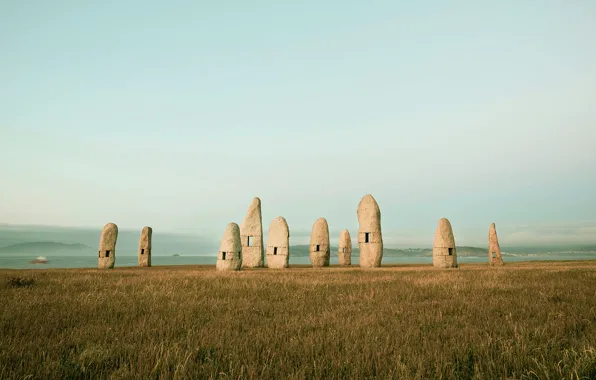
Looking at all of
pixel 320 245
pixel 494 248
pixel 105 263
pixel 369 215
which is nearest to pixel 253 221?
pixel 320 245

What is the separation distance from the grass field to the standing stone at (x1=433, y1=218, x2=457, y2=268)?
1620cm

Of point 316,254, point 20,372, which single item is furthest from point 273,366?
point 316,254

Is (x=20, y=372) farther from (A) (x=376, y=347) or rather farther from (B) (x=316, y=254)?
(B) (x=316, y=254)

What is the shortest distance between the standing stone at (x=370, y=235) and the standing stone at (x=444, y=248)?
3807 mm

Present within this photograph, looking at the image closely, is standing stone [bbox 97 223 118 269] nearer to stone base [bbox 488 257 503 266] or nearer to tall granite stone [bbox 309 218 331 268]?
tall granite stone [bbox 309 218 331 268]

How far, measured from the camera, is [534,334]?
16.6ft

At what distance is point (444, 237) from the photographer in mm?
25297

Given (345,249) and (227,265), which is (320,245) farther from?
(227,265)

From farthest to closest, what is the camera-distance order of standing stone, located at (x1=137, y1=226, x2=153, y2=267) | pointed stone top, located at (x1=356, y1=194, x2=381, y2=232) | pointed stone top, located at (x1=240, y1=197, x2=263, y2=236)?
standing stone, located at (x1=137, y1=226, x2=153, y2=267) < pointed stone top, located at (x1=240, y1=197, x2=263, y2=236) < pointed stone top, located at (x1=356, y1=194, x2=381, y2=232)

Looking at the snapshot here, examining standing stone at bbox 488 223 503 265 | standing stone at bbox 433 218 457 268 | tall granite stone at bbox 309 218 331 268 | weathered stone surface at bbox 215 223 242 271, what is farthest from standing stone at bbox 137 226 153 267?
standing stone at bbox 488 223 503 265

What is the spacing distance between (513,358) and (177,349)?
396 cm

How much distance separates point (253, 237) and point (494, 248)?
21.7 m

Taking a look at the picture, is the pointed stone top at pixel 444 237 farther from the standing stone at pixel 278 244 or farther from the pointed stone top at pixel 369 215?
the standing stone at pixel 278 244

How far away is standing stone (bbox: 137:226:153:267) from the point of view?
30.7 m
